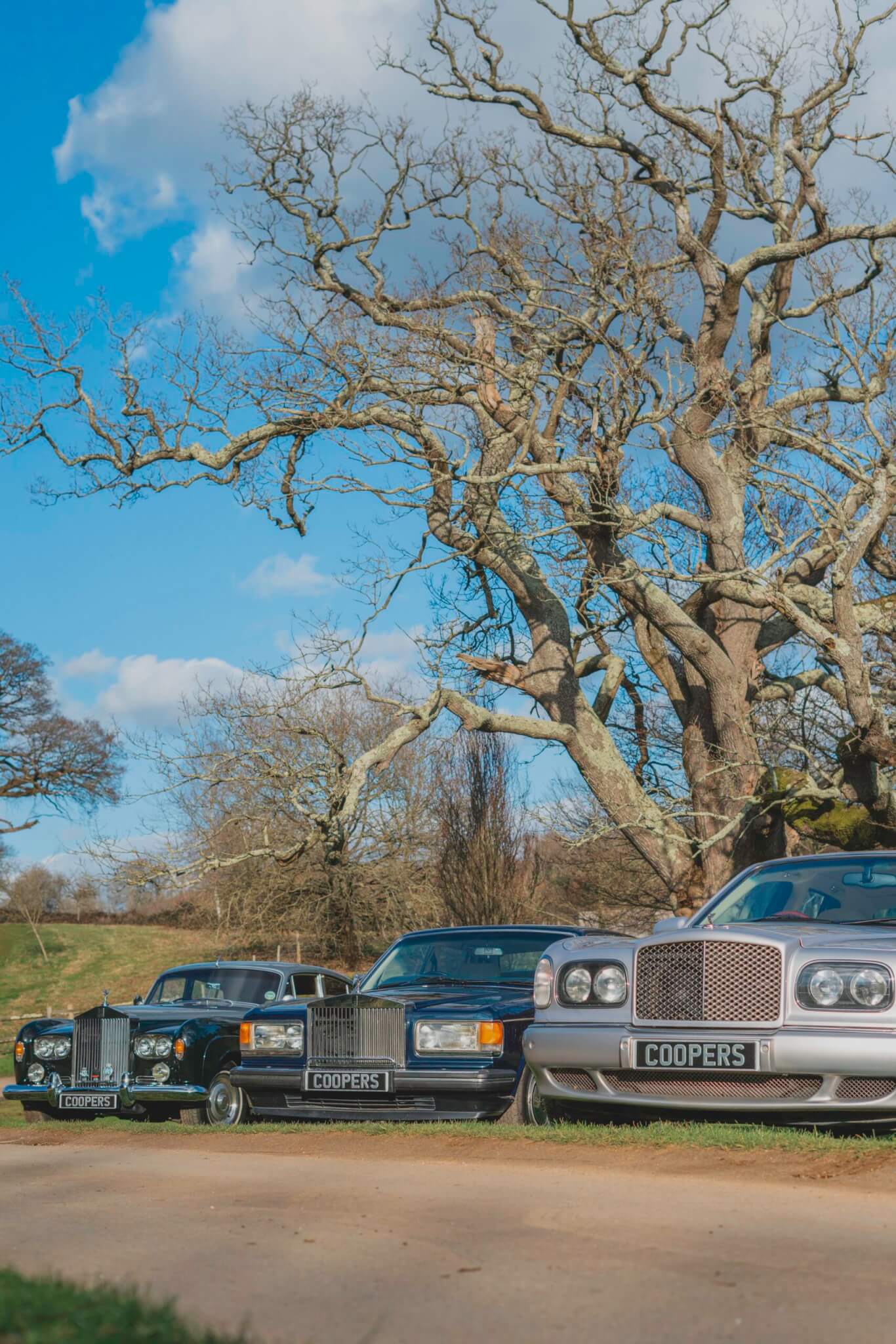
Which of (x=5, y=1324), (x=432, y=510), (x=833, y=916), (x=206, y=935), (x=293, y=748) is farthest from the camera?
(x=206, y=935)

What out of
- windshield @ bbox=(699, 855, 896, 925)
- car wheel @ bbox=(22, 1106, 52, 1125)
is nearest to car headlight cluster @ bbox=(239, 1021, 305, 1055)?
windshield @ bbox=(699, 855, 896, 925)

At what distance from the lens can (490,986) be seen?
32.7 ft

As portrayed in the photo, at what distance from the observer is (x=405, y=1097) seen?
9117 mm

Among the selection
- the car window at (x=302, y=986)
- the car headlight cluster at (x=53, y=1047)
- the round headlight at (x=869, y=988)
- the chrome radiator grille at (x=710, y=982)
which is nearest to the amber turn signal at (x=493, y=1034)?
the chrome radiator grille at (x=710, y=982)

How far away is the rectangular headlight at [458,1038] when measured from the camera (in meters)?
8.90

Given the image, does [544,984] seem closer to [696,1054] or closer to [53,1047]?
[696,1054]

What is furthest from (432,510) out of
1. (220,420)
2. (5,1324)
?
(5,1324)

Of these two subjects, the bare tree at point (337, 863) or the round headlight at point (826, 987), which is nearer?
the round headlight at point (826, 987)

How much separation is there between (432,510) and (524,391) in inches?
92.7

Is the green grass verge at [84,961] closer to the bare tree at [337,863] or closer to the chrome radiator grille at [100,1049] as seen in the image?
the bare tree at [337,863]

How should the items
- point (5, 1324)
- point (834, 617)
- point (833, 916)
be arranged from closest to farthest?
point (5, 1324)
point (833, 916)
point (834, 617)

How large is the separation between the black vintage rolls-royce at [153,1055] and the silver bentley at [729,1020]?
400cm

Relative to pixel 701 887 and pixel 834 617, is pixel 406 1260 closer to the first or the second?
pixel 834 617

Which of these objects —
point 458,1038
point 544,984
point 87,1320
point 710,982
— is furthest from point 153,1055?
point 87,1320
